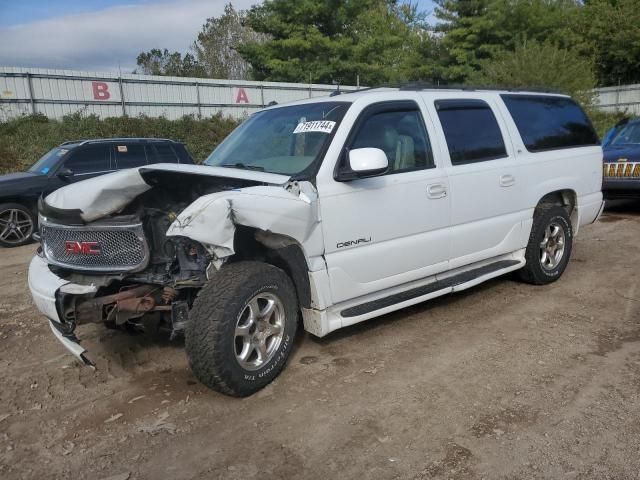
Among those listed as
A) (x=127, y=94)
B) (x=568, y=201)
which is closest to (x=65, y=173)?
(x=568, y=201)

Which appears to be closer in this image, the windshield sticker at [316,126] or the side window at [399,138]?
the windshield sticker at [316,126]

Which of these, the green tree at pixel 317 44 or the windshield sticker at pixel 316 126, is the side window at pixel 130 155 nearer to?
the windshield sticker at pixel 316 126

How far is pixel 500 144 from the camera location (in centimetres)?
500

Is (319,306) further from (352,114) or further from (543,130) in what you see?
(543,130)

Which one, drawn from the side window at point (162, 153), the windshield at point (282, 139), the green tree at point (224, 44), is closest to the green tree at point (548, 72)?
the side window at point (162, 153)

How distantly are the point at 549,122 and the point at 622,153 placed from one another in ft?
15.5

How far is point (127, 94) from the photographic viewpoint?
2075 centimetres

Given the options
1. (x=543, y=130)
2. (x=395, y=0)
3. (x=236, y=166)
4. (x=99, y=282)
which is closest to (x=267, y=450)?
(x=99, y=282)

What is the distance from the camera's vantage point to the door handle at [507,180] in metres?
4.88

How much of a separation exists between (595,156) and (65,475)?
18.9ft

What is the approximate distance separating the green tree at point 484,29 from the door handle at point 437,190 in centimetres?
2920

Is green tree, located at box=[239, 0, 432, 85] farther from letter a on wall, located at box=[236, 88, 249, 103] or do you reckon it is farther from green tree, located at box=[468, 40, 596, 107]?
green tree, located at box=[468, 40, 596, 107]

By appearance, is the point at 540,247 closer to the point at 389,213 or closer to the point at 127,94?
the point at 389,213

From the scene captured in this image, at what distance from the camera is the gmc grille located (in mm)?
3457
